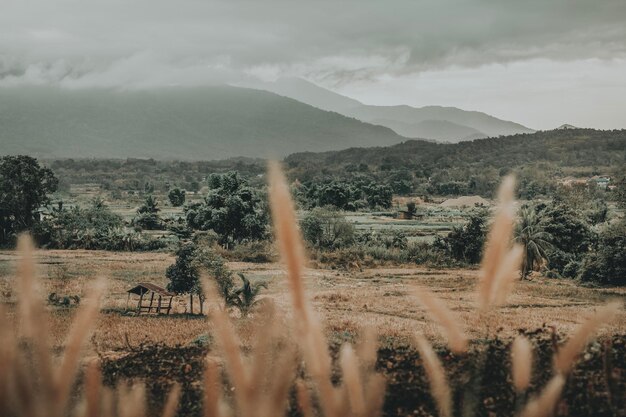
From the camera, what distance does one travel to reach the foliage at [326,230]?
46959 millimetres

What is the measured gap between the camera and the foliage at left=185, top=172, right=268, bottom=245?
45.9 m

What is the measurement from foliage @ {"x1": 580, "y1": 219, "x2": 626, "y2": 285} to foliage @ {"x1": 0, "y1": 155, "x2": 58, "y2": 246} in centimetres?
3865

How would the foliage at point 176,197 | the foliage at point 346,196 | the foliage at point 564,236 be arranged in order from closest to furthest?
the foliage at point 564,236 < the foliage at point 346,196 < the foliage at point 176,197

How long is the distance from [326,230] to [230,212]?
7624 mm

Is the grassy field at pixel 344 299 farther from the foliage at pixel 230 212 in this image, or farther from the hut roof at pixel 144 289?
the foliage at pixel 230 212

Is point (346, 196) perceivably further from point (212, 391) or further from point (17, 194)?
point (212, 391)

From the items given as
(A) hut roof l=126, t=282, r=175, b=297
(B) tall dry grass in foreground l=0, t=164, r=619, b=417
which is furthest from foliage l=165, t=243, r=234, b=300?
(B) tall dry grass in foreground l=0, t=164, r=619, b=417

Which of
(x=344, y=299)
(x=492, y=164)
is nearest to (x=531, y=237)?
(x=344, y=299)

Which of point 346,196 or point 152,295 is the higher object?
point 346,196

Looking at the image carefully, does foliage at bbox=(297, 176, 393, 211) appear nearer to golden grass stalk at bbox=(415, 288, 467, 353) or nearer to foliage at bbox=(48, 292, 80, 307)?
foliage at bbox=(48, 292, 80, 307)

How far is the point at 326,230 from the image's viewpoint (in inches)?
1917

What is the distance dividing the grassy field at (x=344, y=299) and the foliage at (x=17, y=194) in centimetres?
604

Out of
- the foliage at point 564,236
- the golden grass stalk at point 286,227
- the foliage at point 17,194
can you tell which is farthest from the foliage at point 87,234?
the golden grass stalk at point 286,227

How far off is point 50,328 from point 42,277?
549 inches
